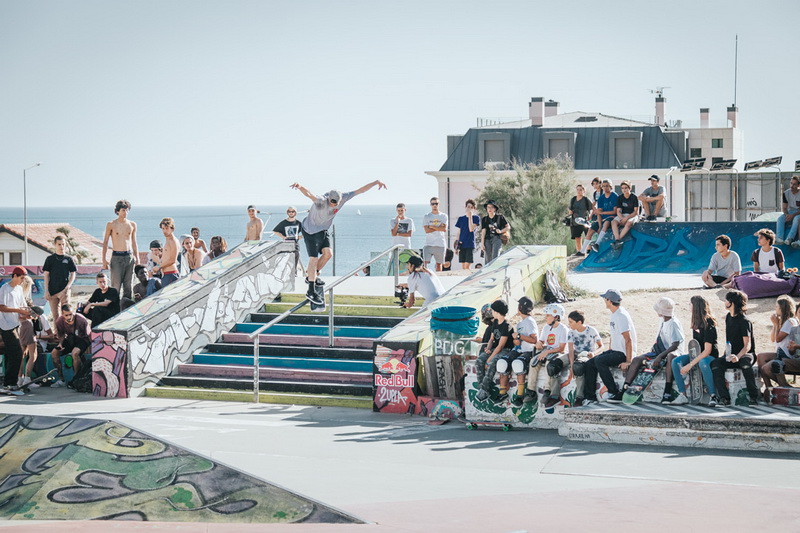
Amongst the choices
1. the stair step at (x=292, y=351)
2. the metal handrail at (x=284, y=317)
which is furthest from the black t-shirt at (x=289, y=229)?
the stair step at (x=292, y=351)

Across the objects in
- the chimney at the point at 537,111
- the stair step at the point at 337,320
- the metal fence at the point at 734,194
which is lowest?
the stair step at the point at 337,320

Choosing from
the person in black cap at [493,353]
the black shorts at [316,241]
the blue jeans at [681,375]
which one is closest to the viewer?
the blue jeans at [681,375]

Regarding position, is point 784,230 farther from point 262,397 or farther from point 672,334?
point 262,397

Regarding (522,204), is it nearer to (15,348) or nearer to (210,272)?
(210,272)

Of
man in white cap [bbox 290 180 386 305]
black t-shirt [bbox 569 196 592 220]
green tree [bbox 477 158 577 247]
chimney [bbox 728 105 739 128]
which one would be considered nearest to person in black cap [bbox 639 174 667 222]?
black t-shirt [bbox 569 196 592 220]

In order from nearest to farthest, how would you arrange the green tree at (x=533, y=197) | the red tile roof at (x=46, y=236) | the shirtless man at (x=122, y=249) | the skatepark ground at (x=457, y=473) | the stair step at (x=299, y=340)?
the skatepark ground at (x=457, y=473), the stair step at (x=299, y=340), the shirtless man at (x=122, y=249), the green tree at (x=533, y=197), the red tile roof at (x=46, y=236)

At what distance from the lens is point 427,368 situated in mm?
12312

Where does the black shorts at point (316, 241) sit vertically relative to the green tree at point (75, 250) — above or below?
above

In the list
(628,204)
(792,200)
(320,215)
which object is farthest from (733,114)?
(320,215)

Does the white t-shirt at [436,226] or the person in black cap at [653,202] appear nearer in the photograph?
the white t-shirt at [436,226]

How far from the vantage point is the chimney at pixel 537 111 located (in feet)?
186

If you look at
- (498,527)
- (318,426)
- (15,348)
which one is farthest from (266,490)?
(15,348)

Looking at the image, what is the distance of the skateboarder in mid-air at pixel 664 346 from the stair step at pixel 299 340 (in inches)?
A: 187

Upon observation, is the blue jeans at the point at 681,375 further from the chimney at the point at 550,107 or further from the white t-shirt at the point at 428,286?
the chimney at the point at 550,107
